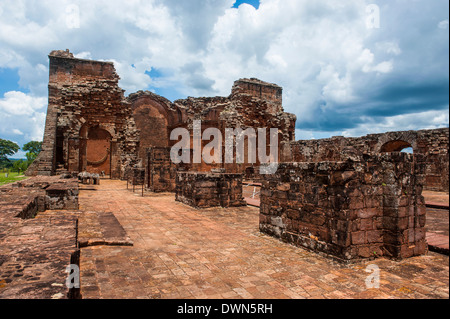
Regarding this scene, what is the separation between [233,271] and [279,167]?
217 cm

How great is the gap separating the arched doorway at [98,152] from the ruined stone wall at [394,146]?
47.9 ft

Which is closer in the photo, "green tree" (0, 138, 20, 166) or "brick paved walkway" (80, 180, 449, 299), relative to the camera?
"brick paved walkway" (80, 180, 449, 299)

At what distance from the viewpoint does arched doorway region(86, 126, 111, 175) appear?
73.7ft

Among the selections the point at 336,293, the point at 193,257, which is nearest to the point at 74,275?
the point at 193,257

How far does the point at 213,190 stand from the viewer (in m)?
8.51

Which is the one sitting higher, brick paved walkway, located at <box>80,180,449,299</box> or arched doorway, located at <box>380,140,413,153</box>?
arched doorway, located at <box>380,140,413,153</box>

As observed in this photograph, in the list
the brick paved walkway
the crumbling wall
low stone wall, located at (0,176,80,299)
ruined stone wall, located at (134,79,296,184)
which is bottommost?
the brick paved walkway

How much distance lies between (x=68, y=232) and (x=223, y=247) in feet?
7.35
